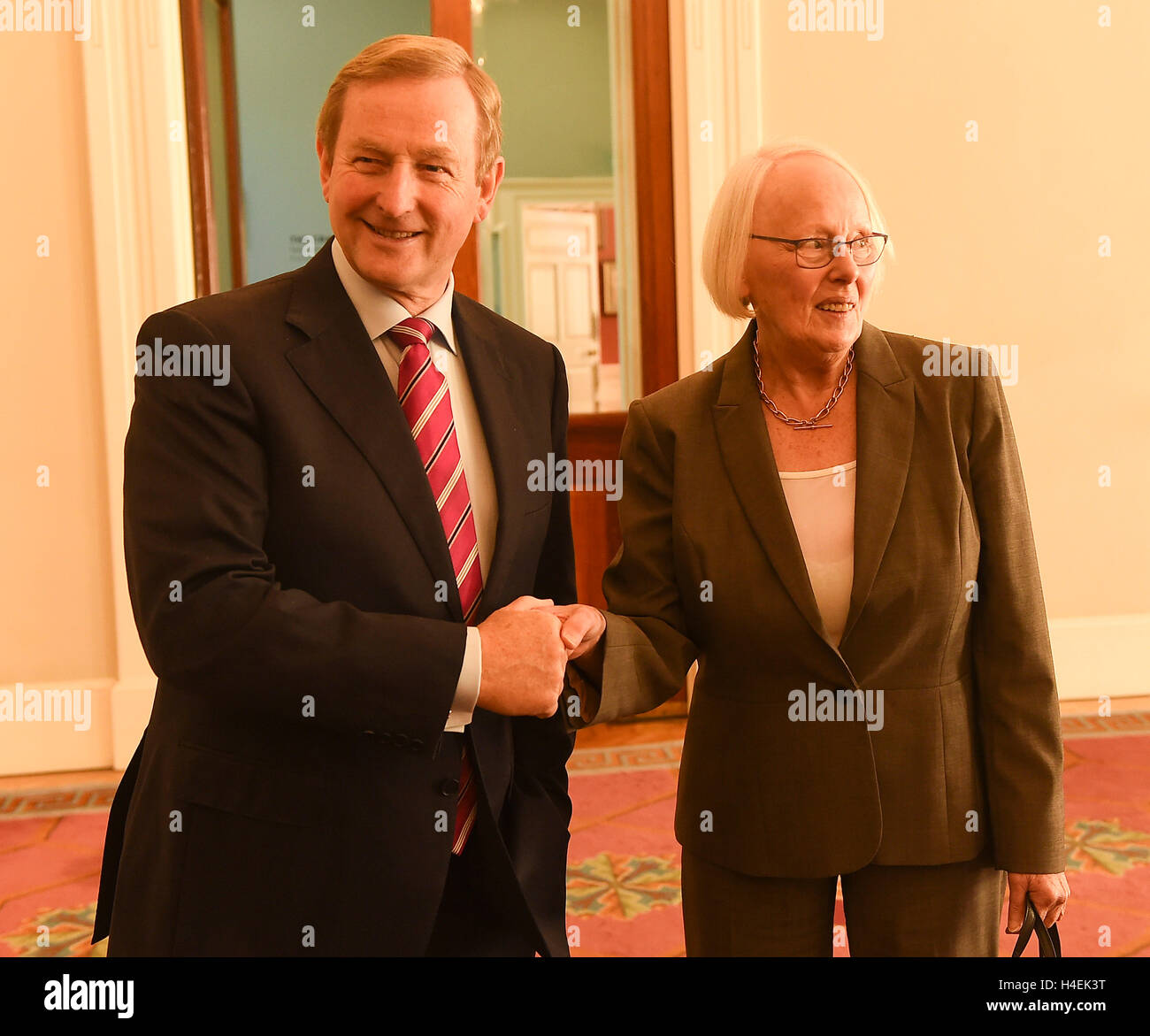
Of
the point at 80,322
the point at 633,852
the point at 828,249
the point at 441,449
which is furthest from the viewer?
the point at 80,322

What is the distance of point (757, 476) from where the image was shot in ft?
5.34

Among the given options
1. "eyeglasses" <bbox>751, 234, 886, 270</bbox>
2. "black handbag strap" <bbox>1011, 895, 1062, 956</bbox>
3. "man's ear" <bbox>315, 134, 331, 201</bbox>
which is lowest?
"black handbag strap" <bbox>1011, 895, 1062, 956</bbox>

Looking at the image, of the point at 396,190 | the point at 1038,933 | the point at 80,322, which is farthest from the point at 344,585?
the point at 80,322

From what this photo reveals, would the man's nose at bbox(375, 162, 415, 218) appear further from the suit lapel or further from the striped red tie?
the suit lapel

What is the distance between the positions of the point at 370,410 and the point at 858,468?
0.69 m

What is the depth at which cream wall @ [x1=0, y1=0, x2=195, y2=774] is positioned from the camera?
4.27 m

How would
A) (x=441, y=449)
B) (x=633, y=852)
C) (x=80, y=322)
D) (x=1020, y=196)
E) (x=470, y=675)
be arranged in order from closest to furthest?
(x=470, y=675) < (x=441, y=449) < (x=633, y=852) < (x=80, y=322) < (x=1020, y=196)

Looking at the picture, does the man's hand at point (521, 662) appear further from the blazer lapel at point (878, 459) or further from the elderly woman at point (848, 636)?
the blazer lapel at point (878, 459)

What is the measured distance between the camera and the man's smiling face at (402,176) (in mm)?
1442

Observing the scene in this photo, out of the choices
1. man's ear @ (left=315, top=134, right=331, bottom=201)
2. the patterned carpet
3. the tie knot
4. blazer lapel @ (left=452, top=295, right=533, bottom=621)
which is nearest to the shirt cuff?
blazer lapel @ (left=452, top=295, right=533, bottom=621)

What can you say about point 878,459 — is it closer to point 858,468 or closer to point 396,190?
point 858,468

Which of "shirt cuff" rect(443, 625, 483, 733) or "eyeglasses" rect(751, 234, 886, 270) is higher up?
"eyeglasses" rect(751, 234, 886, 270)

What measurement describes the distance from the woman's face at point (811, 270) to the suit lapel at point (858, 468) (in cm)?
9

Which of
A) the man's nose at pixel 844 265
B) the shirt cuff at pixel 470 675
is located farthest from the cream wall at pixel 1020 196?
the shirt cuff at pixel 470 675
